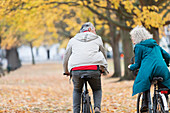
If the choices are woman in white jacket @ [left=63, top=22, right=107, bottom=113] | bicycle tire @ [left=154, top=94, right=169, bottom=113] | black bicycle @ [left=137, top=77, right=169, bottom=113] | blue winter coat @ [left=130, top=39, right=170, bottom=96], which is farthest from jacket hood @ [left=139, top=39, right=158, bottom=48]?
bicycle tire @ [left=154, top=94, right=169, bottom=113]

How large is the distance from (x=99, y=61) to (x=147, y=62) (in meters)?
0.75

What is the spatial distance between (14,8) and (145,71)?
869 cm

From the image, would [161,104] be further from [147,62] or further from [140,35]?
[140,35]

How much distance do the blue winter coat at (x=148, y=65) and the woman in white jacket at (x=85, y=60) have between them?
1.92 ft

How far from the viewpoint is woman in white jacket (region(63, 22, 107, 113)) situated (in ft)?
15.8

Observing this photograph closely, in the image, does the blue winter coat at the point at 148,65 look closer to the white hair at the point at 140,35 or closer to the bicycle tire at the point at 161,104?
the white hair at the point at 140,35

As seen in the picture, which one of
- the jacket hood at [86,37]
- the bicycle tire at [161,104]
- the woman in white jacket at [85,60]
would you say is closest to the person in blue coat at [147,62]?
the bicycle tire at [161,104]

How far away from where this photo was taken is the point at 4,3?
10281mm

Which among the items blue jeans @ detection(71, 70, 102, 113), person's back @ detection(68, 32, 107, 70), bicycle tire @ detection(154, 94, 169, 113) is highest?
person's back @ detection(68, 32, 107, 70)

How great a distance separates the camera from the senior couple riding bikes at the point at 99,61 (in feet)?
15.5

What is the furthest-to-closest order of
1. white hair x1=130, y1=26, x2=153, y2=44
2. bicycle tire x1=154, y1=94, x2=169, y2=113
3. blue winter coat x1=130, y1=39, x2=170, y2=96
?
1. white hair x1=130, y1=26, x2=153, y2=44
2. blue winter coat x1=130, y1=39, x2=170, y2=96
3. bicycle tire x1=154, y1=94, x2=169, y2=113

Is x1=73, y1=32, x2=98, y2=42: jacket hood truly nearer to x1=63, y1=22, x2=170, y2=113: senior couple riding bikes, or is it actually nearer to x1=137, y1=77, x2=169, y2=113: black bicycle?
x1=63, y1=22, x2=170, y2=113: senior couple riding bikes

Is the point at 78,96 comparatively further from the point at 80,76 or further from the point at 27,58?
the point at 27,58

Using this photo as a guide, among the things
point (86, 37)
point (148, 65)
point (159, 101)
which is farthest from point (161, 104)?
point (86, 37)
